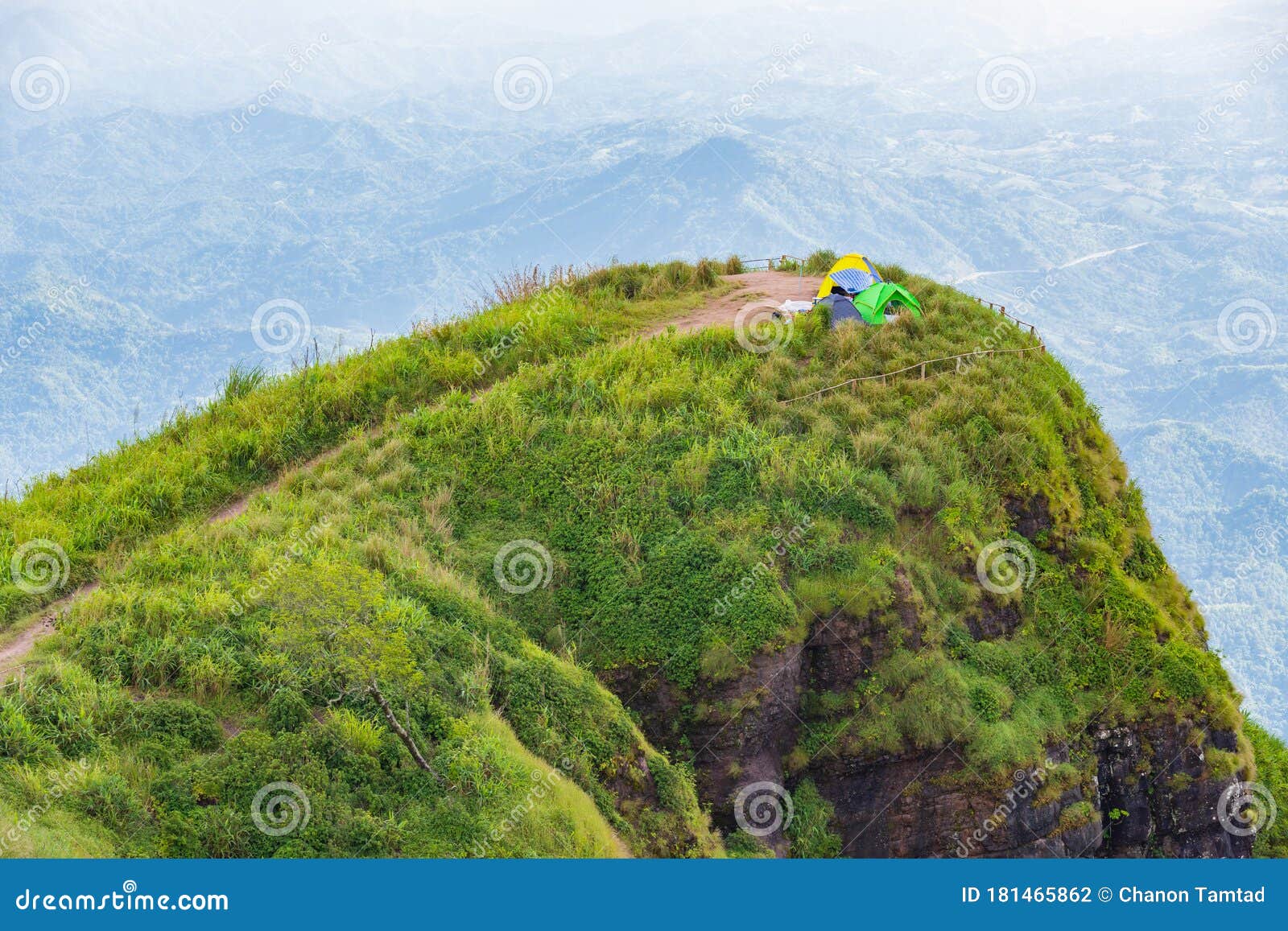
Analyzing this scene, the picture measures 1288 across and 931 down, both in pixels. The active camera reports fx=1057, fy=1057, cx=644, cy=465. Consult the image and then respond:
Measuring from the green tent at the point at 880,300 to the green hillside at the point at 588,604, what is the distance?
58 cm

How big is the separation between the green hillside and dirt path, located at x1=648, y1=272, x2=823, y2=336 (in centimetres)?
161

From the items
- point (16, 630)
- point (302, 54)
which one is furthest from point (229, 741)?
point (302, 54)

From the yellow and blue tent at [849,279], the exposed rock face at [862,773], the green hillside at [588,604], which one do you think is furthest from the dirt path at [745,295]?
the exposed rock face at [862,773]

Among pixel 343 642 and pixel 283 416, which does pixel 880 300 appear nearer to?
pixel 283 416

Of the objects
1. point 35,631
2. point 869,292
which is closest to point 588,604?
point 35,631

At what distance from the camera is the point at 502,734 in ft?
36.4

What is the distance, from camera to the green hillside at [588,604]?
9.88m

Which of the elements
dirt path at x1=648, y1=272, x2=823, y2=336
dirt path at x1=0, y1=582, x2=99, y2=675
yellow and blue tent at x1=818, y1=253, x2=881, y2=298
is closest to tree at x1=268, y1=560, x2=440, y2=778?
dirt path at x1=0, y1=582, x2=99, y2=675

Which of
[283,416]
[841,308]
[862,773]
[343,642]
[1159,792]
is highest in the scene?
[841,308]

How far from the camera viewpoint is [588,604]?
14.6m

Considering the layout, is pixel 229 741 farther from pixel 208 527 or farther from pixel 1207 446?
pixel 1207 446

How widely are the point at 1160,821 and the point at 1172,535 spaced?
159 meters

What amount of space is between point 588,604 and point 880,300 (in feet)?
34.0

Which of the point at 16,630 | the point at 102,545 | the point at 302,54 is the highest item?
the point at 302,54
